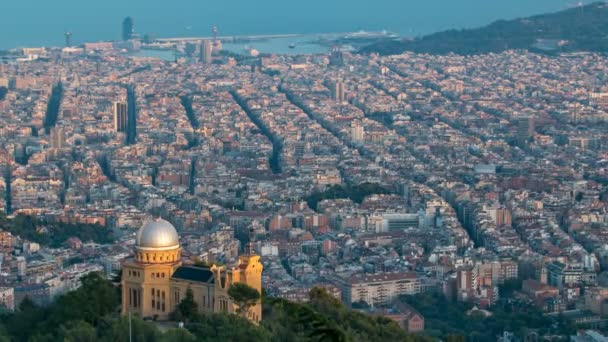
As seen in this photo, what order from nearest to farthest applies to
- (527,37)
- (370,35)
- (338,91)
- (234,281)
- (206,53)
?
1. (234,281)
2. (338,91)
3. (206,53)
4. (527,37)
5. (370,35)

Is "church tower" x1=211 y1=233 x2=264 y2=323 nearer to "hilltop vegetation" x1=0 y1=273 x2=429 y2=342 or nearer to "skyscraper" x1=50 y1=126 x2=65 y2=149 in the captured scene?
"hilltop vegetation" x1=0 y1=273 x2=429 y2=342

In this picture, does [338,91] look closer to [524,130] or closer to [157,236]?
[524,130]

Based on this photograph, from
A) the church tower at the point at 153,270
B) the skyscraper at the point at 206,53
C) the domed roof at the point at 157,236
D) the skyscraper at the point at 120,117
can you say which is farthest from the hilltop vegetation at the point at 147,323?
the skyscraper at the point at 206,53

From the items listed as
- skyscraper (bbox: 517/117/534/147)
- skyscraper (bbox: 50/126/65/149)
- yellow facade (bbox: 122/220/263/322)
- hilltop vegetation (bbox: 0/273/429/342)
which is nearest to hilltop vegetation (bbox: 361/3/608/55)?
skyscraper (bbox: 517/117/534/147)

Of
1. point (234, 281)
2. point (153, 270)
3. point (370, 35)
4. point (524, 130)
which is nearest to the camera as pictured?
point (234, 281)

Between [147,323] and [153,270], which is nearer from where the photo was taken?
[147,323]

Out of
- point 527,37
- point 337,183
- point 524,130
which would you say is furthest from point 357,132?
point 527,37

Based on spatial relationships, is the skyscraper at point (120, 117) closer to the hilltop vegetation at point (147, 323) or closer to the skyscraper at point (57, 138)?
the skyscraper at point (57, 138)
